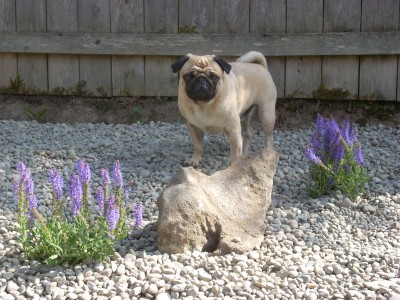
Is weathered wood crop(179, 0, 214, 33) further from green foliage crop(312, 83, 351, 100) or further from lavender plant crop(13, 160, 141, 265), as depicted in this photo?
lavender plant crop(13, 160, 141, 265)

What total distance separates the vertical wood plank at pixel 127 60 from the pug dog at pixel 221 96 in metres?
1.69

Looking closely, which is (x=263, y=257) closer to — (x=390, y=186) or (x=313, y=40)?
(x=390, y=186)

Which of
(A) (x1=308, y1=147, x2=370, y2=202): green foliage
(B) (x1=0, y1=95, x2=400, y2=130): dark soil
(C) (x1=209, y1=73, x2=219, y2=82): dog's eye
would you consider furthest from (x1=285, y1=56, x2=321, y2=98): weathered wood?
(A) (x1=308, y1=147, x2=370, y2=202): green foliage

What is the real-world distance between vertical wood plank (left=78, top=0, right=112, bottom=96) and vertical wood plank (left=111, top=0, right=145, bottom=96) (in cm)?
7

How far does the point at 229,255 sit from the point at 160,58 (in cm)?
394

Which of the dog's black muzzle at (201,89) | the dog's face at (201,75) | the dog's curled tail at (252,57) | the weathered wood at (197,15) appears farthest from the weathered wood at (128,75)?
the dog's black muzzle at (201,89)

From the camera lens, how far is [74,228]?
3.36 meters

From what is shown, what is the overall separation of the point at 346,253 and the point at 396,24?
3.82 meters

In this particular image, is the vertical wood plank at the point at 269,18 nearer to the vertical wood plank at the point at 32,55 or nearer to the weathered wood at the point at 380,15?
the weathered wood at the point at 380,15

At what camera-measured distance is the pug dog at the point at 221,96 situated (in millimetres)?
5027

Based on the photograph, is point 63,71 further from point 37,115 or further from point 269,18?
point 269,18

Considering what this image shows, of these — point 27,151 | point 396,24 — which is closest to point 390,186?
point 396,24

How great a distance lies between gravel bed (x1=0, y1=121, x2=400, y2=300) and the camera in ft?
10.3

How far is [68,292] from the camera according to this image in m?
3.07
